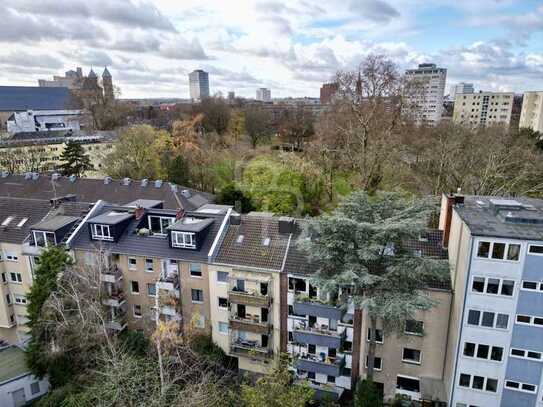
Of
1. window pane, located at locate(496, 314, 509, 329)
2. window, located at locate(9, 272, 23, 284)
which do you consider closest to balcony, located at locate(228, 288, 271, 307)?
window pane, located at locate(496, 314, 509, 329)

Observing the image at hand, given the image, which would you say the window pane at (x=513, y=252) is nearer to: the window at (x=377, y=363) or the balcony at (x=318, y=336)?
the window at (x=377, y=363)

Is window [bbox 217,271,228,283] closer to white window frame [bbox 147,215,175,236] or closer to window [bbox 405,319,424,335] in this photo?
white window frame [bbox 147,215,175,236]

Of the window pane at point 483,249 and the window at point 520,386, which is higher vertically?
the window pane at point 483,249

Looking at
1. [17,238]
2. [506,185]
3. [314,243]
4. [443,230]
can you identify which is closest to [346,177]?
[506,185]

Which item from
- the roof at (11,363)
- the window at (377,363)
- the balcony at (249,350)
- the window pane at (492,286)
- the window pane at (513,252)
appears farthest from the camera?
the roof at (11,363)

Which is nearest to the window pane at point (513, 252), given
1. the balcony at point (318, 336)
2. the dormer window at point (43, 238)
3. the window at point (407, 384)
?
the window at point (407, 384)

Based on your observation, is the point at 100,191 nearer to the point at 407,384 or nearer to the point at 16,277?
the point at 16,277

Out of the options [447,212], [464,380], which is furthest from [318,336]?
[447,212]
